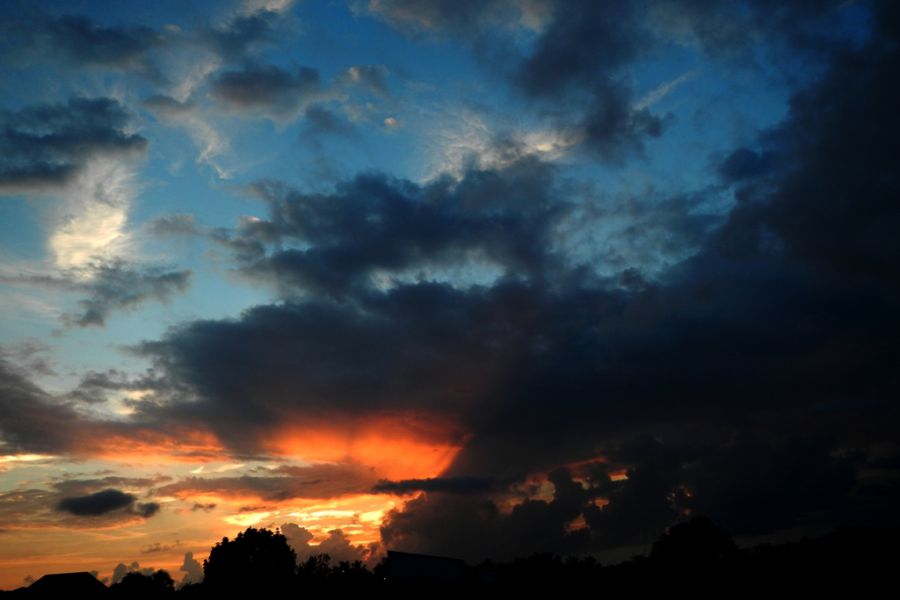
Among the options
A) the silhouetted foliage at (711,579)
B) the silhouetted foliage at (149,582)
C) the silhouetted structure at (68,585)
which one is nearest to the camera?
the silhouetted foliage at (711,579)

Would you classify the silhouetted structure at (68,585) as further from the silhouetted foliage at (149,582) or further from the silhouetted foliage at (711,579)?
the silhouetted foliage at (149,582)

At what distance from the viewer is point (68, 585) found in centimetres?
8775

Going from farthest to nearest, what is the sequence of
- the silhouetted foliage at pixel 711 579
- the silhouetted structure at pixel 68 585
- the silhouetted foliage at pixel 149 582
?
the silhouetted foliage at pixel 149 582
the silhouetted structure at pixel 68 585
the silhouetted foliage at pixel 711 579

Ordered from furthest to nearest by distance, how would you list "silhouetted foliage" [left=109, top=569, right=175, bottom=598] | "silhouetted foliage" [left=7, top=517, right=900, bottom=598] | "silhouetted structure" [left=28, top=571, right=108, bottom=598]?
1. "silhouetted foliage" [left=109, top=569, right=175, bottom=598]
2. "silhouetted structure" [left=28, top=571, right=108, bottom=598]
3. "silhouetted foliage" [left=7, top=517, right=900, bottom=598]

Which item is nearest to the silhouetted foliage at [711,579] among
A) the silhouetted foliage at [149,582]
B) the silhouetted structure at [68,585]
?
the silhouetted structure at [68,585]

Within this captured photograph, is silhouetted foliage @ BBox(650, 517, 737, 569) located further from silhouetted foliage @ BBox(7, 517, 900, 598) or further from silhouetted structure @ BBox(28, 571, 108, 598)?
silhouetted structure @ BBox(28, 571, 108, 598)

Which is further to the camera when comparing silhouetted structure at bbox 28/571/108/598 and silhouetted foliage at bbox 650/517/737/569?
silhouetted foliage at bbox 650/517/737/569

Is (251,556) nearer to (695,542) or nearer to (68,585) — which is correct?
(68,585)

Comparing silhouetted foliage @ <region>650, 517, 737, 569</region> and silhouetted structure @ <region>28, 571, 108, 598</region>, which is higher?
silhouetted structure @ <region>28, 571, 108, 598</region>

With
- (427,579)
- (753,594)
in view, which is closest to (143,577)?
(427,579)

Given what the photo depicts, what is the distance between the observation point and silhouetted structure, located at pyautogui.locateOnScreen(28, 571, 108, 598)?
85375 millimetres

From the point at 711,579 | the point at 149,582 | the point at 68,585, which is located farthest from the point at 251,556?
the point at 711,579

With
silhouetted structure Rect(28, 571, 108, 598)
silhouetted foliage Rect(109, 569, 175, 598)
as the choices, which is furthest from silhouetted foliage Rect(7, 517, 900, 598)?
silhouetted foliage Rect(109, 569, 175, 598)

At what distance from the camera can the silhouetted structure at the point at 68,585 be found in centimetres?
8538
